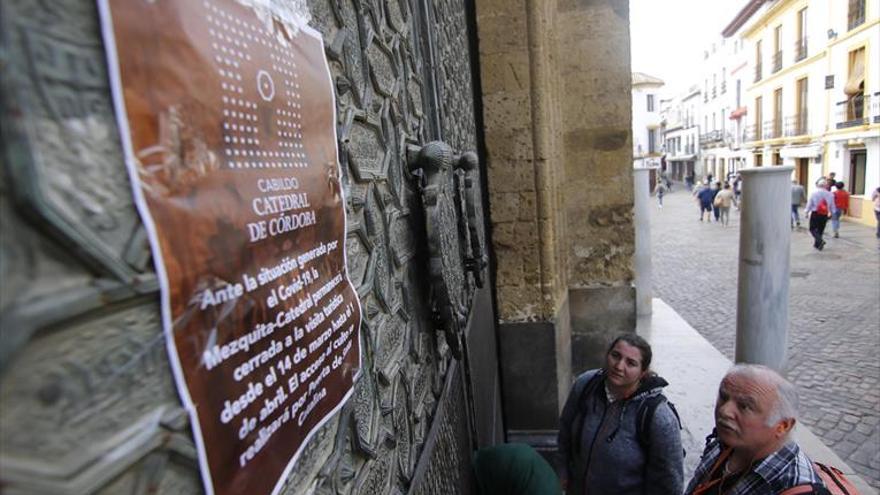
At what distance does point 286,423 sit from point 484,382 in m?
2.66

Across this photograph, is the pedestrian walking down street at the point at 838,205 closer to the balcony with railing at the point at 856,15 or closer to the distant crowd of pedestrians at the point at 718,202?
the distant crowd of pedestrians at the point at 718,202

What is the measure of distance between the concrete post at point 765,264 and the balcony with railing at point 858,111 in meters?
17.1

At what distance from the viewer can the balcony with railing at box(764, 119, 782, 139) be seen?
82.9 feet

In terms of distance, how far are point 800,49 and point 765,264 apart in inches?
952

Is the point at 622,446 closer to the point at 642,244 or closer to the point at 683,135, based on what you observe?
the point at 642,244

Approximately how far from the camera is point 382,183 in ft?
4.42

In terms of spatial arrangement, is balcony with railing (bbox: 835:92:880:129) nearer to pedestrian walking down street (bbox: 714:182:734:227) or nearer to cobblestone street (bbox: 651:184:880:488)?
cobblestone street (bbox: 651:184:880:488)

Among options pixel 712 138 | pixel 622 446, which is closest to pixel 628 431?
pixel 622 446

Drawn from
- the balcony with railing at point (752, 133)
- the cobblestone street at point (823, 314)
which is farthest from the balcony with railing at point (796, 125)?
the cobblestone street at point (823, 314)

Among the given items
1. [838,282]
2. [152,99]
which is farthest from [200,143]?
[838,282]

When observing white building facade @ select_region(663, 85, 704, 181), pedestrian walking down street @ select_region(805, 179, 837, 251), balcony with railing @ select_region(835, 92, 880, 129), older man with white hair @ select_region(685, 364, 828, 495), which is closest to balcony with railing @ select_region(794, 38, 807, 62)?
balcony with railing @ select_region(835, 92, 880, 129)

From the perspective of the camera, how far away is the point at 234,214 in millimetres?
587

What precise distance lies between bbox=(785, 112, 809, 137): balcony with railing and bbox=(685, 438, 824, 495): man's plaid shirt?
25.4 m

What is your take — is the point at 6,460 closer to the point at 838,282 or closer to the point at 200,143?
the point at 200,143
